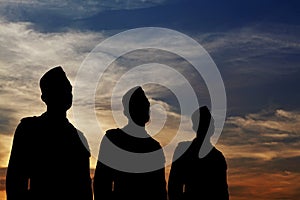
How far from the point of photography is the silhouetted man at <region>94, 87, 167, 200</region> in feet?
42.9

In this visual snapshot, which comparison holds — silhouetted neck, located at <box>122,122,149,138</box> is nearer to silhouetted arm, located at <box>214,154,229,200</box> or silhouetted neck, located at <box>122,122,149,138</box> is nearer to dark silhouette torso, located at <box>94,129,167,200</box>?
dark silhouette torso, located at <box>94,129,167,200</box>

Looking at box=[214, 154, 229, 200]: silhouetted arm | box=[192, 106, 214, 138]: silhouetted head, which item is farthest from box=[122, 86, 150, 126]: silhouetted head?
box=[214, 154, 229, 200]: silhouetted arm

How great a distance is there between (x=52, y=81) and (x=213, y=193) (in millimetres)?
8509

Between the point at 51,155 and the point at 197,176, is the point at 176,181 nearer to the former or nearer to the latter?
the point at 197,176

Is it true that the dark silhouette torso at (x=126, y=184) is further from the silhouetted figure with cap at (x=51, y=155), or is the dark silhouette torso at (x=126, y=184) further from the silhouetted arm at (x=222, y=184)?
the silhouetted arm at (x=222, y=184)

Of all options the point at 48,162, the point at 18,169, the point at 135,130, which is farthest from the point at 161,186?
the point at 18,169

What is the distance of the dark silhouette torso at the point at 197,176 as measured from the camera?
16688 millimetres

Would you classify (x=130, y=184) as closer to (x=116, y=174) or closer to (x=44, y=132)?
(x=116, y=174)

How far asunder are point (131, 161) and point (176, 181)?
10.9ft

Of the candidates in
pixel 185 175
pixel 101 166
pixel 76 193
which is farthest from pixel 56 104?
pixel 185 175

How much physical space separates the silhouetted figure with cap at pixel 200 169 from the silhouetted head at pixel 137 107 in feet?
11.2

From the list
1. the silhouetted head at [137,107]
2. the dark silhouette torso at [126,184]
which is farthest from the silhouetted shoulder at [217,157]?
the silhouetted head at [137,107]

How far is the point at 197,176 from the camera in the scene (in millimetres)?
17000

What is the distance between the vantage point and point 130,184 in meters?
13.3
